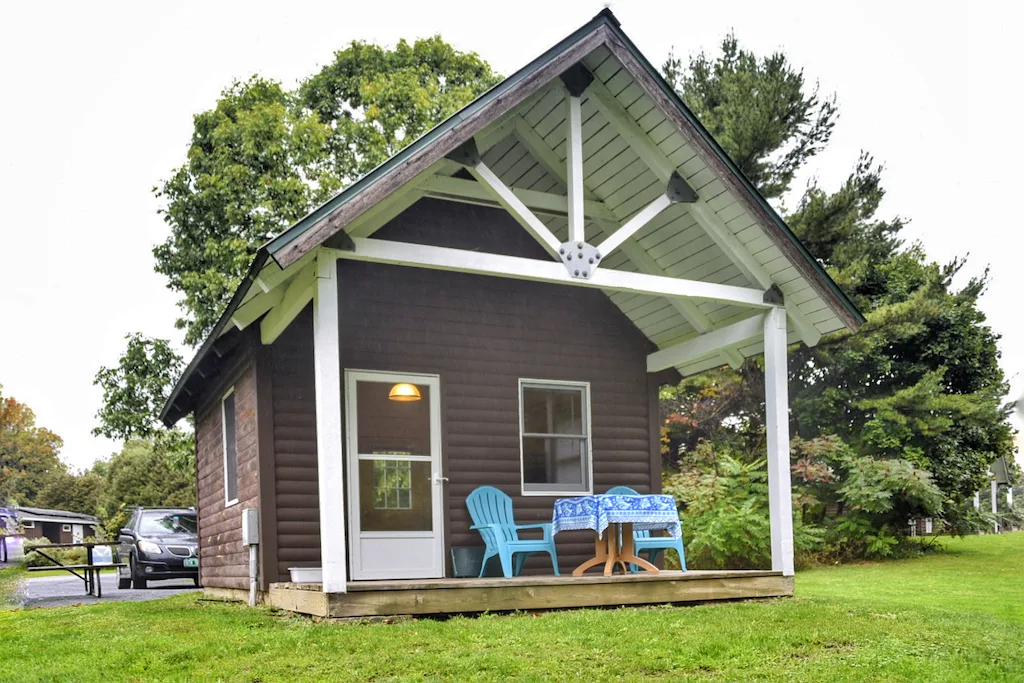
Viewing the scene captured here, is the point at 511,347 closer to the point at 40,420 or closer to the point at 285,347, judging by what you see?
the point at 285,347

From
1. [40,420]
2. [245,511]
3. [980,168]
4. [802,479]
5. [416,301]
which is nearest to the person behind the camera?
[245,511]

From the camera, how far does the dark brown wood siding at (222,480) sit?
348 inches

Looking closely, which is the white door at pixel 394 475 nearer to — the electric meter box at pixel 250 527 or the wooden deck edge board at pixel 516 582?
the electric meter box at pixel 250 527

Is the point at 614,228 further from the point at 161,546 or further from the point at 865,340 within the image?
the point at 161,546

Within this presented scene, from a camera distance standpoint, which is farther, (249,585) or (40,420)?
(40,420)

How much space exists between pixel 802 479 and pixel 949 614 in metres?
8.97

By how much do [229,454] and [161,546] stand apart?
21.4 feet

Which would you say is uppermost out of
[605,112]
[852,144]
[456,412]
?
[852,144]

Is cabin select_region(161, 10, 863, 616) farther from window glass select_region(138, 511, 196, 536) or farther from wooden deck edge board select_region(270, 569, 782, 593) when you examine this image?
window glass select_region(138, 511, 196, 536)

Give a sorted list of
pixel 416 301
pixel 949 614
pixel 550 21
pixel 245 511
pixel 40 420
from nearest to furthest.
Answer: pixel 949 614 → pixel 245 511 → pixel 416 301 → pixel 550 21 → pixel 40 420

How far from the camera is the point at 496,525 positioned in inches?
337

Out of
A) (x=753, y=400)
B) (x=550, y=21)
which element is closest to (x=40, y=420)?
(x=550, y=21)

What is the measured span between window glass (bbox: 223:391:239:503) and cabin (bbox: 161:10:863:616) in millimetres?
39

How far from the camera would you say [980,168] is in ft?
78.8
